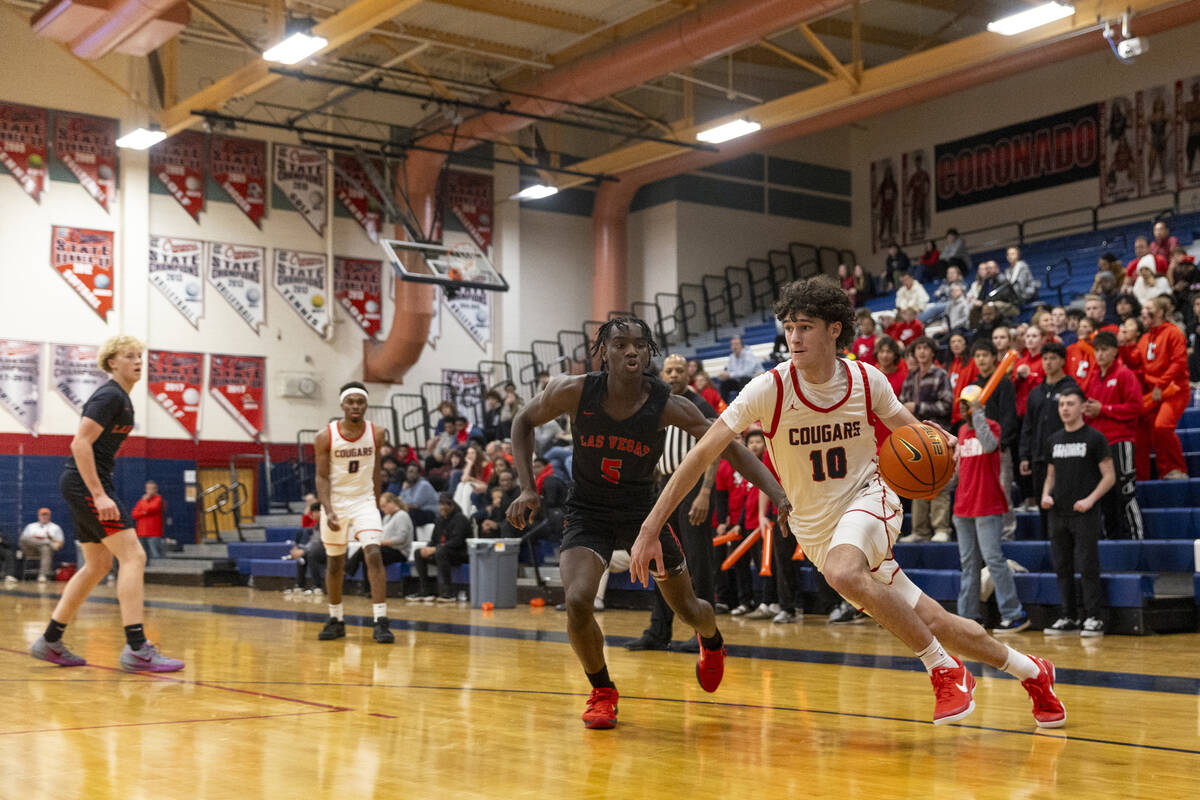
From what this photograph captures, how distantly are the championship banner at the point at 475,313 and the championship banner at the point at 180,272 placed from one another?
A: 473 cm

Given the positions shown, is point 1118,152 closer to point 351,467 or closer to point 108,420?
point 351,467

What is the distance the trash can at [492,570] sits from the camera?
518 inches

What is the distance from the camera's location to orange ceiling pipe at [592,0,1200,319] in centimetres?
1650

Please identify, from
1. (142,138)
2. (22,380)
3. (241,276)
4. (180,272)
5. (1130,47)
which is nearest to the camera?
(1130,47)

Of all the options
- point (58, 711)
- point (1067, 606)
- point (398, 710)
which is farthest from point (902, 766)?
point (1067, 606)

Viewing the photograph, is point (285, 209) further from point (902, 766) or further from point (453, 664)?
point (902, 766)

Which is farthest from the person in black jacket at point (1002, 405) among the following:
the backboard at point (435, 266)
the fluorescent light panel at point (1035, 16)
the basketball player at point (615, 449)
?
the backboard at point (435, 266)

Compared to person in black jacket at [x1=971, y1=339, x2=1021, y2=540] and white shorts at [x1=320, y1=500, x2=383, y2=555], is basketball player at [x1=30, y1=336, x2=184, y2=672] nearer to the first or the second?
white shorts at [x1=320, y1=500, x2=383, y2=555]

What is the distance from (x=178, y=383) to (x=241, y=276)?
224cm

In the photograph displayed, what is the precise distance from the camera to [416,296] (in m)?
22.6

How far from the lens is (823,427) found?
4609 mm

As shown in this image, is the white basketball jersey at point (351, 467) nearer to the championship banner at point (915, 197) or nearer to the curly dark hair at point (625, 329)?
the curly dark hair at point (625, 329)

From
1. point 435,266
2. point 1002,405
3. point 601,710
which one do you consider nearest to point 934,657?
point 601,710

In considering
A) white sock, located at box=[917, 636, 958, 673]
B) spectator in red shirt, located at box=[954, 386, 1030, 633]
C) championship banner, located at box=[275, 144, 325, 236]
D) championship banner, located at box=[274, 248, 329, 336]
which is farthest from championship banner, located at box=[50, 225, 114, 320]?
white sock, located at box=[917, 636, 958, 673]
